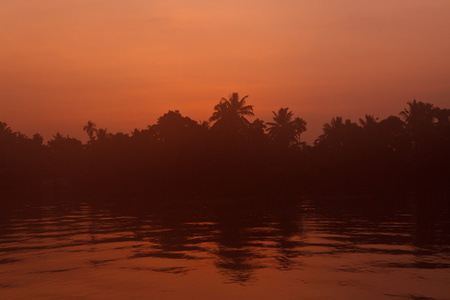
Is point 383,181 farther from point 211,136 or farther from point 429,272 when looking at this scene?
point 429,272

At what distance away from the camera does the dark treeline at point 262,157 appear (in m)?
72.9

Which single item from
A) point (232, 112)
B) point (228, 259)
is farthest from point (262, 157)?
point (228, 259)

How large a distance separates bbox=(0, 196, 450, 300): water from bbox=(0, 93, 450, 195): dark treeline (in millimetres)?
39103

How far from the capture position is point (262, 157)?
7775 centimetres

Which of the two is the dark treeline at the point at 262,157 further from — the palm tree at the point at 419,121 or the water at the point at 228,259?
the water at the point at 228,259

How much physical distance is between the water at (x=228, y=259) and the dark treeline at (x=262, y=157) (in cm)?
3910

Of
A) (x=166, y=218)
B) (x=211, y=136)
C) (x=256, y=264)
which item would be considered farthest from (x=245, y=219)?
(x=211, y=136)

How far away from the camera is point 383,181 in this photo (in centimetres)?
7419

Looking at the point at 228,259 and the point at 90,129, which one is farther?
the point at 90,129

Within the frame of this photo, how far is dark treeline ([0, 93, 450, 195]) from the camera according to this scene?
239ft

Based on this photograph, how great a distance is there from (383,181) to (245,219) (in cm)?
4383

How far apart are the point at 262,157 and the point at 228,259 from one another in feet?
194

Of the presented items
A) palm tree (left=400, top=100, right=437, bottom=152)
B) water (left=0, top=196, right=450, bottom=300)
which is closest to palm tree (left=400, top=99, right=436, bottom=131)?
palm tree (left=400, top=100, right=437, bottom=152)

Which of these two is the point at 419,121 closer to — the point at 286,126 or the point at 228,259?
the point at 286,126
